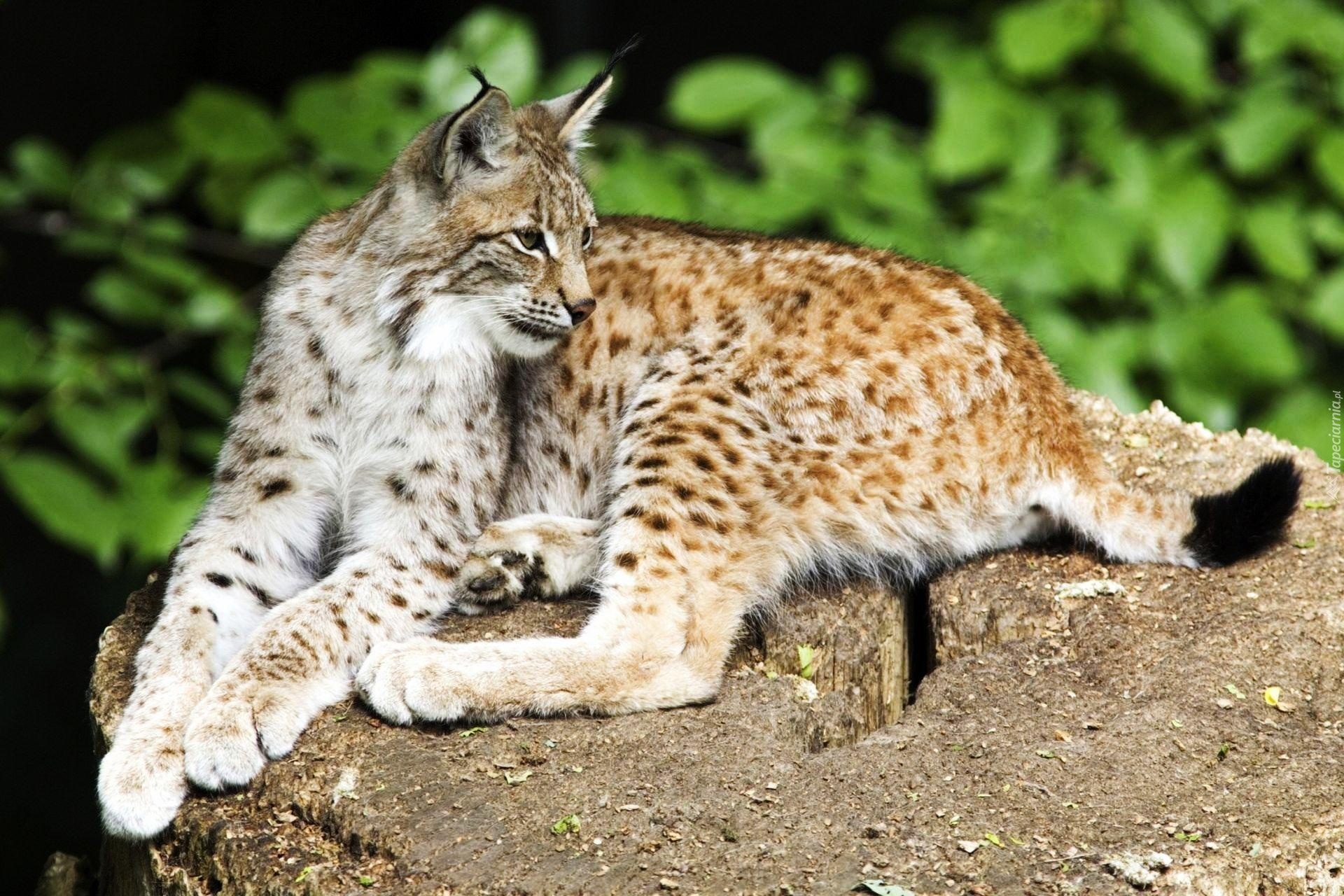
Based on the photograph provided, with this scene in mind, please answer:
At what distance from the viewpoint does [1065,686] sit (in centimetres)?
279

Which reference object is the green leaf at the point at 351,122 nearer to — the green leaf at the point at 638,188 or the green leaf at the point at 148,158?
the green leaf at the point at 148,158

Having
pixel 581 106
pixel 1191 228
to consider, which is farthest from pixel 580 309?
pixel 1191 228

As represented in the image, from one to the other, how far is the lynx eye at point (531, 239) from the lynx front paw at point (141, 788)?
1.26m

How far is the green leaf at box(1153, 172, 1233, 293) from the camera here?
4.57m

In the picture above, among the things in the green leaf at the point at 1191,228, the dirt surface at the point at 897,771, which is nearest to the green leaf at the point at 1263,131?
the green leaf at the point at 1191,228

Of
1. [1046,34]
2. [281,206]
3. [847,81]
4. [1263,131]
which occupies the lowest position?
[281,206]

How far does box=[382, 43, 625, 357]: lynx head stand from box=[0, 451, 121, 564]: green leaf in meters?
1.20

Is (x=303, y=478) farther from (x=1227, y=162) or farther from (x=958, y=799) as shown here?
(x=1227, y=162)

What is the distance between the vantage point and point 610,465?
3.37 meters

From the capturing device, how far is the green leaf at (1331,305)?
466cm

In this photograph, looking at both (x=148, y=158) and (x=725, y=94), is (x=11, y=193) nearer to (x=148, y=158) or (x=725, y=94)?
(x=148, y=158)

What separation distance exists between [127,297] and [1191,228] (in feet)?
11.0

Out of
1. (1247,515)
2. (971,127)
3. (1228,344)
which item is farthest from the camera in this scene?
(971,127)

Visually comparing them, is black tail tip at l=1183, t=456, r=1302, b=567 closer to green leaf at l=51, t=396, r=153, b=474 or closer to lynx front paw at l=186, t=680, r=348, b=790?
lynx front paw at l=186, t=680, r=348, b=790
